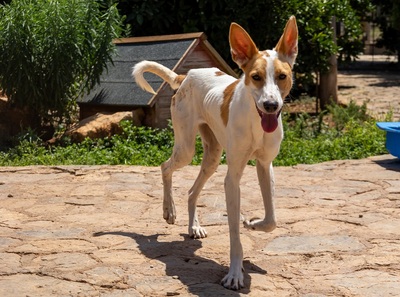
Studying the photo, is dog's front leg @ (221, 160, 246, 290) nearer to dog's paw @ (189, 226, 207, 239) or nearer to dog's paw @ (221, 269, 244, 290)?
dog's paw @ (221, 269, 244, 290)

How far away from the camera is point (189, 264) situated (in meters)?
5.01

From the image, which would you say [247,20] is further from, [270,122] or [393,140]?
[270,122]

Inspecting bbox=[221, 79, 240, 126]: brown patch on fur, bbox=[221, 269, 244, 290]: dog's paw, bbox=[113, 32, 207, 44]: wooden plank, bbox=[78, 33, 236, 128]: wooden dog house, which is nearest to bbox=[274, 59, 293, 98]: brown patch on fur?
bbox=[221, 79, 240, 126]: brown patch on fur

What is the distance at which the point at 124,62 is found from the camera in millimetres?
10352

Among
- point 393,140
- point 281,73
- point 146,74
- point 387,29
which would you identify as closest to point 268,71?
point 281,73

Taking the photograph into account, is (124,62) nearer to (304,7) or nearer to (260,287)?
(304,7)

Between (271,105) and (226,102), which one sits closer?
(271,105)

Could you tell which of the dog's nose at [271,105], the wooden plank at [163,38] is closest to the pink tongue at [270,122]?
the dog's nose at [271,105]

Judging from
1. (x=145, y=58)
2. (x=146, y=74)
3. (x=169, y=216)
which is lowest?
(x=169, y=216)

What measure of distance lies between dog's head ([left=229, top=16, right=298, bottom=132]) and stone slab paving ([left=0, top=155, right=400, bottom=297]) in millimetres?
1066

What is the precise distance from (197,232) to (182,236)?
6.1 inches

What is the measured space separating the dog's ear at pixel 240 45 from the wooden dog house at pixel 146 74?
4.67 m

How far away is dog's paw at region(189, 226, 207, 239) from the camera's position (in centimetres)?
564

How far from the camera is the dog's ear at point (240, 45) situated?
4.66 meters
